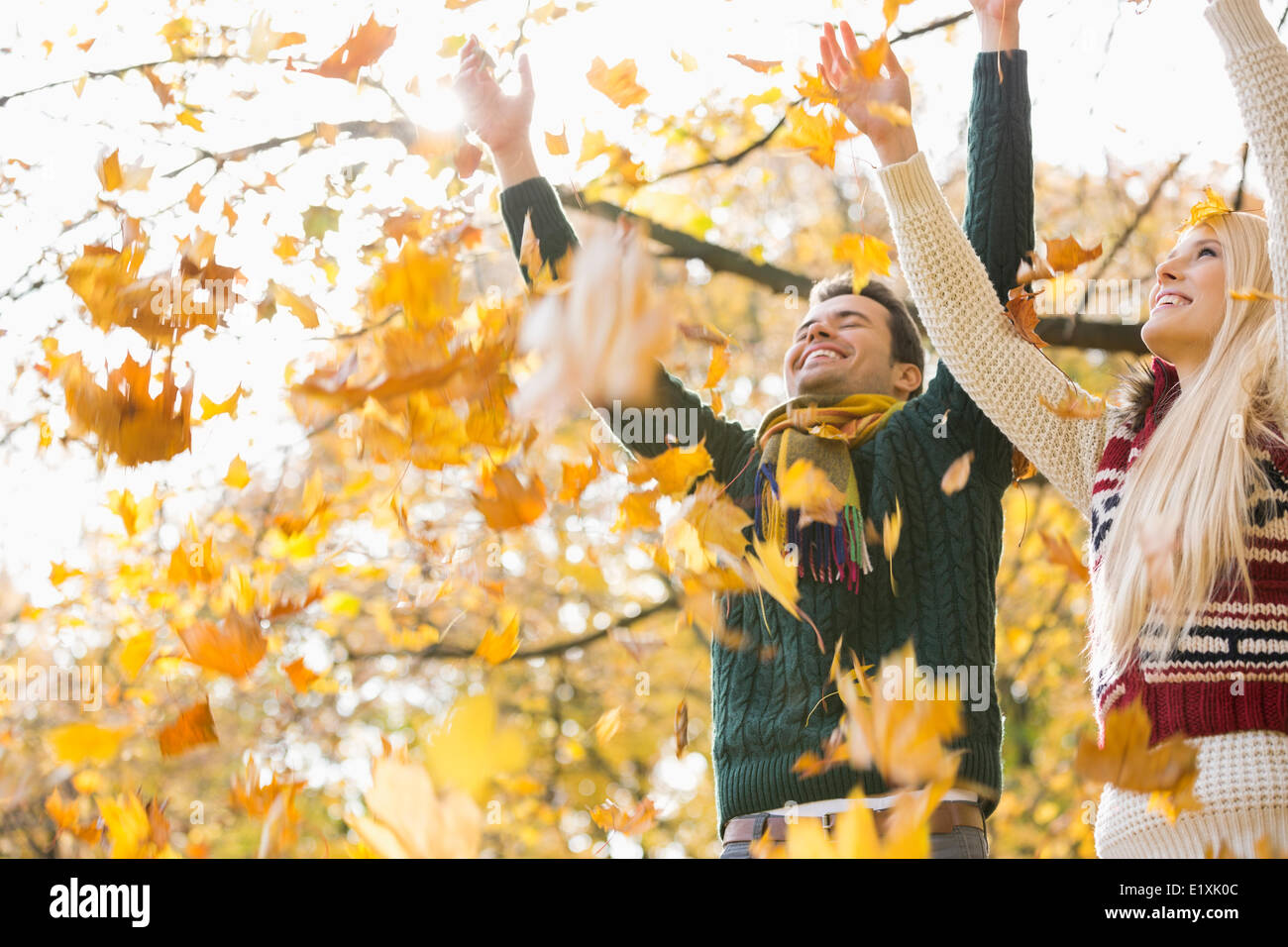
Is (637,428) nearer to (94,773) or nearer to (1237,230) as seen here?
(1237,230)

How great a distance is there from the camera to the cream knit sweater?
60.3 inches

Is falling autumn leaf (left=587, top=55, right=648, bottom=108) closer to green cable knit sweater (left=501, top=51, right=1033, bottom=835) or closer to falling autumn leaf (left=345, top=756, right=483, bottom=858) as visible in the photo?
green cable knit sweater (left=501, top=51, right=1033, bottom=835)

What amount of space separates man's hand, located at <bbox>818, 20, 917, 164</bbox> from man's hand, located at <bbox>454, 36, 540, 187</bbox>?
0.55 metres

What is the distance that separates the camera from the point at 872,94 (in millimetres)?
2010

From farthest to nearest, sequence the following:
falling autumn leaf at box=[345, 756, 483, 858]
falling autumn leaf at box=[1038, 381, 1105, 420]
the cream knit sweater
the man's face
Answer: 1. the man's face
2. falling autumn leaf at box=[1038, 381, 1105, 420]
3. the cream knit sweater
4. falling autumn leaf at box=[345, 756, 483, 858]

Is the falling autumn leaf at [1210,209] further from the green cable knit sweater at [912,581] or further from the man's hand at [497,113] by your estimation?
the man's hand at [497,113]

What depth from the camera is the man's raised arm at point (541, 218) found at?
2148mm

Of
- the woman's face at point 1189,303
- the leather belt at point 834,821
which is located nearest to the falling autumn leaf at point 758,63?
the woman's face at point 1189,303

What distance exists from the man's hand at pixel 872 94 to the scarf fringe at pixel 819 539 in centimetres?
59

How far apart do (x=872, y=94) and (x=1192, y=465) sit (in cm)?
80

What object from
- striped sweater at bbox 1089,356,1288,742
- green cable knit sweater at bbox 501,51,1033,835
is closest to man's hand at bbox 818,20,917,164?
green cable knit sweater at bbox 501,51,1033,835
